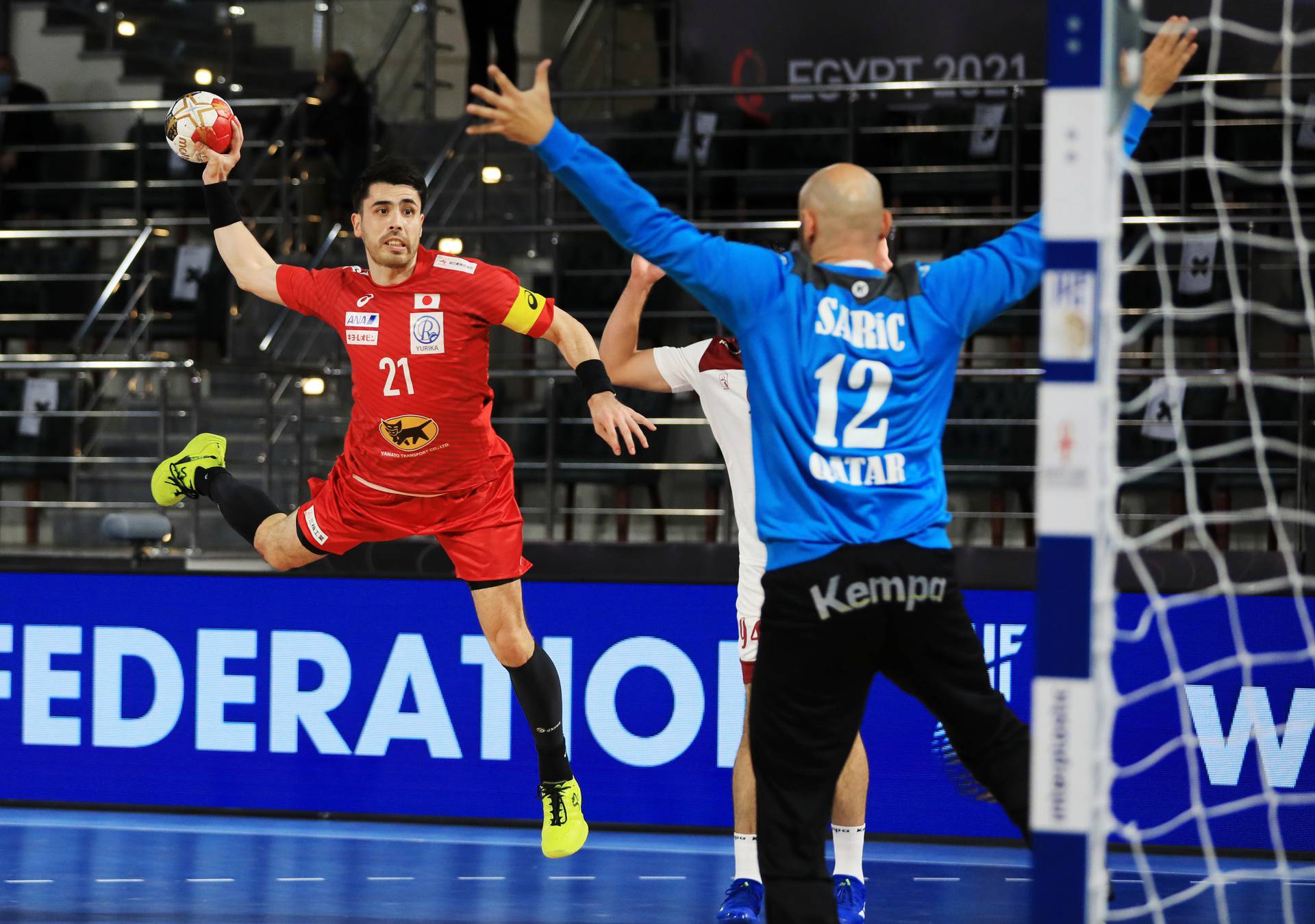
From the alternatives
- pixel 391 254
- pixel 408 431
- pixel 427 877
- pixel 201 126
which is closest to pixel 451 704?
pixel 427 877

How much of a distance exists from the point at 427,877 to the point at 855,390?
3449 millimetres

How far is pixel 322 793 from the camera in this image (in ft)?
25.1

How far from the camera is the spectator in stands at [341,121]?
469 inches

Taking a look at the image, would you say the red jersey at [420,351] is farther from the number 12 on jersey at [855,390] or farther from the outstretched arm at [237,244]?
the number 12 on jersey at [855,390]

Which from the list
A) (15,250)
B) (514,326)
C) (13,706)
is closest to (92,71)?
(15,250)

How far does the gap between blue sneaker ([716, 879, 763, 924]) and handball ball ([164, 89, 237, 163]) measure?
306 centimetres

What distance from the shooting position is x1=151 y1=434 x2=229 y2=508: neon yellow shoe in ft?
21.3

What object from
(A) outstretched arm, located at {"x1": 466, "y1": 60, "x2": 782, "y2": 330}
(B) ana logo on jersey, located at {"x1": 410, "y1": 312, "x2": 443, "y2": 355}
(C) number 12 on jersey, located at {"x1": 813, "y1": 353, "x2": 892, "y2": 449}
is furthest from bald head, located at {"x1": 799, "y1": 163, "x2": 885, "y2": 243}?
(B) ana logo on jersey, located at {"x1": 410, "y1": 312, "x2": 443, "y2": 355}

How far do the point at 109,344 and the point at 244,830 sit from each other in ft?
18.2

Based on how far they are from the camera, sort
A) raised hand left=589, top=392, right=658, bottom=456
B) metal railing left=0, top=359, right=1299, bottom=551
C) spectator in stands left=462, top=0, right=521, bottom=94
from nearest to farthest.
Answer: raised hand left=589, top=392, right=658, bottom=456 → metal railing left=0, top=359, right=1299, bottom=551 → spectator in stands left=462, top=0, right=521, bottom=94

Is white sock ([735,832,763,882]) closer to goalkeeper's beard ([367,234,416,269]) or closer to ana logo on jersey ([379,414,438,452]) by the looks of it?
ana logo on jersey ([379,414,438,452])

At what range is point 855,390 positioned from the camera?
12.0 ft

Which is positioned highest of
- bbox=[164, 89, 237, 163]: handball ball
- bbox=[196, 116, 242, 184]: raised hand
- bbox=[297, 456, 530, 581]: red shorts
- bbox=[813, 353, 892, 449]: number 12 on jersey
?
bbox=[164, 89, 237, 163]: handball ball

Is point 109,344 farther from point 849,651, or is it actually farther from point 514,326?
point 849,651
